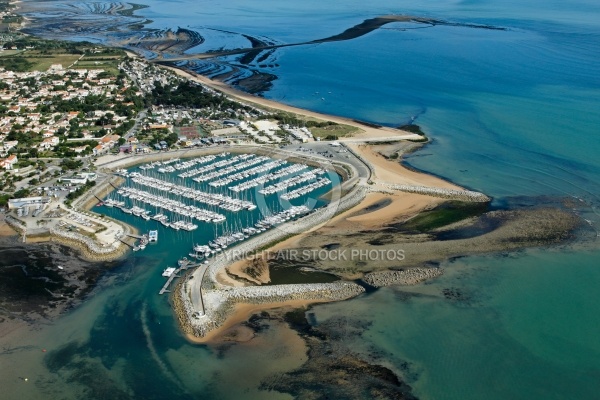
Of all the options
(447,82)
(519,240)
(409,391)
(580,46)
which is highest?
(580,46)

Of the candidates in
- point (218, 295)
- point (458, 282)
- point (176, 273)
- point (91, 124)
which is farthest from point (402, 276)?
point (91, 124)

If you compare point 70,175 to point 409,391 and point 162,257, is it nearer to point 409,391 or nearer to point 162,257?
point 162,257

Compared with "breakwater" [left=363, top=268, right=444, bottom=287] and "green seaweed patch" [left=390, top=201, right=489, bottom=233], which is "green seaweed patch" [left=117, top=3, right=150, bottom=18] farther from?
"breakwater" [left=363, top=268, right=444, bottom=287]

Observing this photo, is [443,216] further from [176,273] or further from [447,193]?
[176,273]

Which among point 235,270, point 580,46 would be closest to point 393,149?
point 235,270

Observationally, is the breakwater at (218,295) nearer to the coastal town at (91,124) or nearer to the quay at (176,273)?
the quay at (176,273)

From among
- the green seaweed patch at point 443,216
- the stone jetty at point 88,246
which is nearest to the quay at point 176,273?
the stone jetty at point 88,246

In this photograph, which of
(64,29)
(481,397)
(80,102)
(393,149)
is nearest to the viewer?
(481,397)
